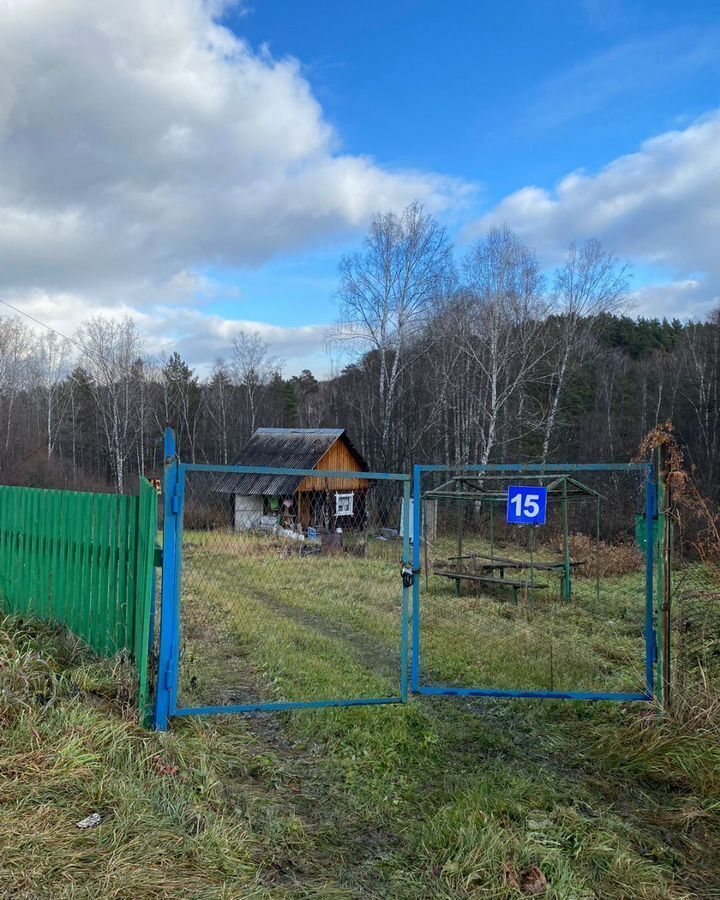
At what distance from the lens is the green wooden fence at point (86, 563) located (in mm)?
4566

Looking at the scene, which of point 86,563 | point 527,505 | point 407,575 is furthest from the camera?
point 527,505

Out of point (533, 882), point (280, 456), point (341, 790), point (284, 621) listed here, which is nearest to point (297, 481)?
point (280, 456)

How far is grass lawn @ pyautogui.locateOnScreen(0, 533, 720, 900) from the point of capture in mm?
3098

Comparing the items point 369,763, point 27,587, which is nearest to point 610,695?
point 369,763

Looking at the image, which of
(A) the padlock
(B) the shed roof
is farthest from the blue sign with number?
(B) the shed roof

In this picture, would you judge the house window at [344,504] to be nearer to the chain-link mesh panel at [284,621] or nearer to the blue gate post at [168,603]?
the chain-link mesh panel at [284,621]

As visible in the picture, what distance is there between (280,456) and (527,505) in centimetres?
2202

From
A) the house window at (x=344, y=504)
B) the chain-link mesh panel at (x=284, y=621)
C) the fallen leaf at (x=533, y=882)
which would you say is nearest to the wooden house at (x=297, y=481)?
the house window at (x=344, y=504)

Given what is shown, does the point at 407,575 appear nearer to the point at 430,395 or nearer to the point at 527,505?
the point at 527,505

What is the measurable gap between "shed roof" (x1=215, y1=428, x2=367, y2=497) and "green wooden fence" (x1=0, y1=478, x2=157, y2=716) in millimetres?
16850

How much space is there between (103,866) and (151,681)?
1.60 meters

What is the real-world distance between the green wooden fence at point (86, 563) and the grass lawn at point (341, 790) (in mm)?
244

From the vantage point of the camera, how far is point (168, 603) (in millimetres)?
4363

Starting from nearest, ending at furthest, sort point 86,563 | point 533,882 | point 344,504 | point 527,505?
1. point 533,882
2. point 86,563
3. point 527,505
4. point 344,504
